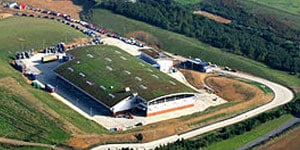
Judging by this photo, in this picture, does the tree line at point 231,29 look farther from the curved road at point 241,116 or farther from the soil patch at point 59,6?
the curved road at point 241,116

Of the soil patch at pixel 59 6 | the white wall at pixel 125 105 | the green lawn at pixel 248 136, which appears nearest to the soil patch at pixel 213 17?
the soil patch at pixel 59 6

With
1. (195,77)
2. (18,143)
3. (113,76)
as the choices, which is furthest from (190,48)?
(18,143)

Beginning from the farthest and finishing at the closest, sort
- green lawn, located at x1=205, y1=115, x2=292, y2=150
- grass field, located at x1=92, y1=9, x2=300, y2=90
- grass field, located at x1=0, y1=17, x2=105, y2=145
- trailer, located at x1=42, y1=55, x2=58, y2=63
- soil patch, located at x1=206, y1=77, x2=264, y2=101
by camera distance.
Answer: grass field, located at x1=92, y1=9, x2=300, y2=90
trailer, located at x1=42, y1=55, x2=58, y2=63
soil patch, located at x1=206, y1=77, x2=264, y2=101
green lawn, located at x1=205, y1=115, x2=292, y2=150
grass field, located at x1=0, y1=17, x2=105, y2=145

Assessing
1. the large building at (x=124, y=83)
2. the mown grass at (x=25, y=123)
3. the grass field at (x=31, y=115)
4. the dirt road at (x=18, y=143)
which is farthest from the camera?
the large building at (x=124, y=83)

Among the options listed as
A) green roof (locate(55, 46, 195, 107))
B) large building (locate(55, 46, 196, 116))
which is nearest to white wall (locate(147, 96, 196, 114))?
large building (locate(55, 46, 196, 116))

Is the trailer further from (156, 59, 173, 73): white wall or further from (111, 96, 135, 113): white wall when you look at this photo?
(111, 96, 135, 113): white wall

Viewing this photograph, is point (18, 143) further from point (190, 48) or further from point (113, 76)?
point (190, 48)
